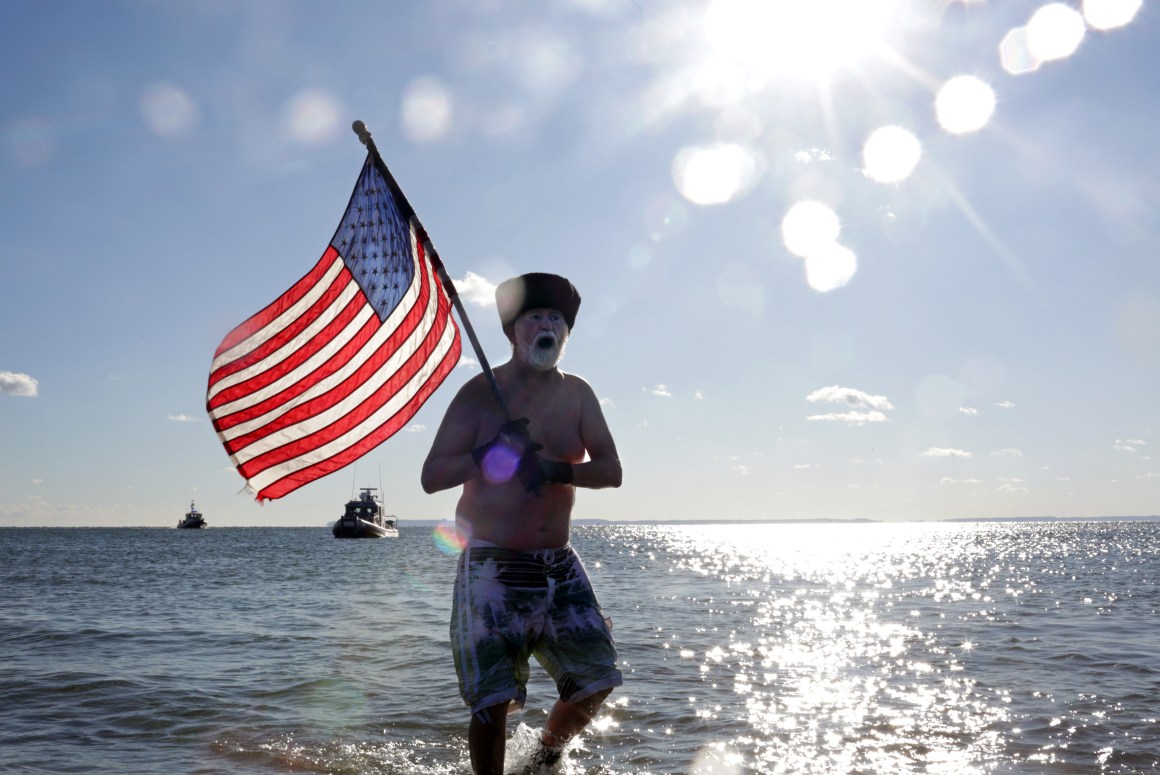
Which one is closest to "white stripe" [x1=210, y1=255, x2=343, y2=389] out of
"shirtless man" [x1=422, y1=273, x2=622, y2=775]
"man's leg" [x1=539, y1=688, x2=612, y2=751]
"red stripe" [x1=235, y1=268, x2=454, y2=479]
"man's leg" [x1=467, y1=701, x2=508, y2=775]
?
"red stripe" [x1=235, y1=268, x2=454, y2=479]

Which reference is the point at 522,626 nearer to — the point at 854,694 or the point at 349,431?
the point at 349,431

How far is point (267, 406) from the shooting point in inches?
171

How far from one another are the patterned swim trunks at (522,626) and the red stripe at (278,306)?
1.68m

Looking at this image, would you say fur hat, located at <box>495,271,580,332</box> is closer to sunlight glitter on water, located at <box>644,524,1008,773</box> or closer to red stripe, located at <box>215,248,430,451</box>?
Result: red stripe, located at <box>215,248,430,451</box>

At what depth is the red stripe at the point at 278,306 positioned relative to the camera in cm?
429

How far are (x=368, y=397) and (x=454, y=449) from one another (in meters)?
1.03

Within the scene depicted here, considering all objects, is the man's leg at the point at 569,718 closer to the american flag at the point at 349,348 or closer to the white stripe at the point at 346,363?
the american flag at the point at 349,348

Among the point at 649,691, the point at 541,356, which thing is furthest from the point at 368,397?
the point at 649,691

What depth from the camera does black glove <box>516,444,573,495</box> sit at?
3432 mm

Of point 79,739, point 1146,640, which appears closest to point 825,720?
point 79,739

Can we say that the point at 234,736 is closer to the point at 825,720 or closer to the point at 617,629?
the point at 825,720

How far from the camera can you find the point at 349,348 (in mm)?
4488

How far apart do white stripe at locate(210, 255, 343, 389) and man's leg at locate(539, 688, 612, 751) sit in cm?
234

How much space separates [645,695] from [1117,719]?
3.66 meters
